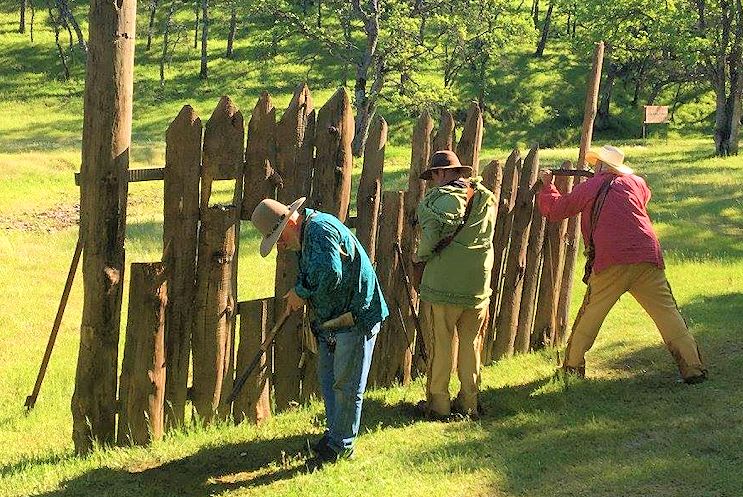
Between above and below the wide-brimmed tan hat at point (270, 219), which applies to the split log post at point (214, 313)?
below

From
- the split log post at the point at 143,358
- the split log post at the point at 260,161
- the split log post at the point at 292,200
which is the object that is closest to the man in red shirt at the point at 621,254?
the split log post at the point at 292,200

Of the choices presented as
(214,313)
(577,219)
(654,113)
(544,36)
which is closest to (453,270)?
(214,313)

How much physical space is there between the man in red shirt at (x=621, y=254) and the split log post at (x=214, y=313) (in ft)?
Result: 10.0

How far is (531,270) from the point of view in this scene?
8344 mm

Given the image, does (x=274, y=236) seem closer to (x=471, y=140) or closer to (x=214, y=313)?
(x=214, y=313)

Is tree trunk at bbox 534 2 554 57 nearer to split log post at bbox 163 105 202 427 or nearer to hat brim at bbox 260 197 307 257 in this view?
split log post at bbox 163 105 202 427

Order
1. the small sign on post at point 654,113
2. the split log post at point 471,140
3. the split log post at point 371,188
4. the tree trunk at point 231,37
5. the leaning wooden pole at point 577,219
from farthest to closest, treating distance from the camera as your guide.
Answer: the tree trunk at point 231,37 < the small sign on post at point 654,113 < the leaning wooden pole at point 577,219 < the split log post at point 471,140 < the split log post at point 371,188

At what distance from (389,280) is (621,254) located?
6.56 feet

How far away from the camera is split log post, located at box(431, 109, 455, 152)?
7.26m

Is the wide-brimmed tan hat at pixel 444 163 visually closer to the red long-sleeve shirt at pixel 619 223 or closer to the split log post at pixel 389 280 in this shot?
the split log post at pixel 389 280

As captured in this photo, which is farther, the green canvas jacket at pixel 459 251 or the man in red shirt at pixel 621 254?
the man in red shirt at pixel 621 254

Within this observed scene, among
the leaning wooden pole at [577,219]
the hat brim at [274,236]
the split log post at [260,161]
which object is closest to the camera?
the hat brim at [274,236]

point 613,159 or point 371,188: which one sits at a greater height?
point 613,159

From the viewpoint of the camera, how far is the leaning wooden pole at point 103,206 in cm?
567
